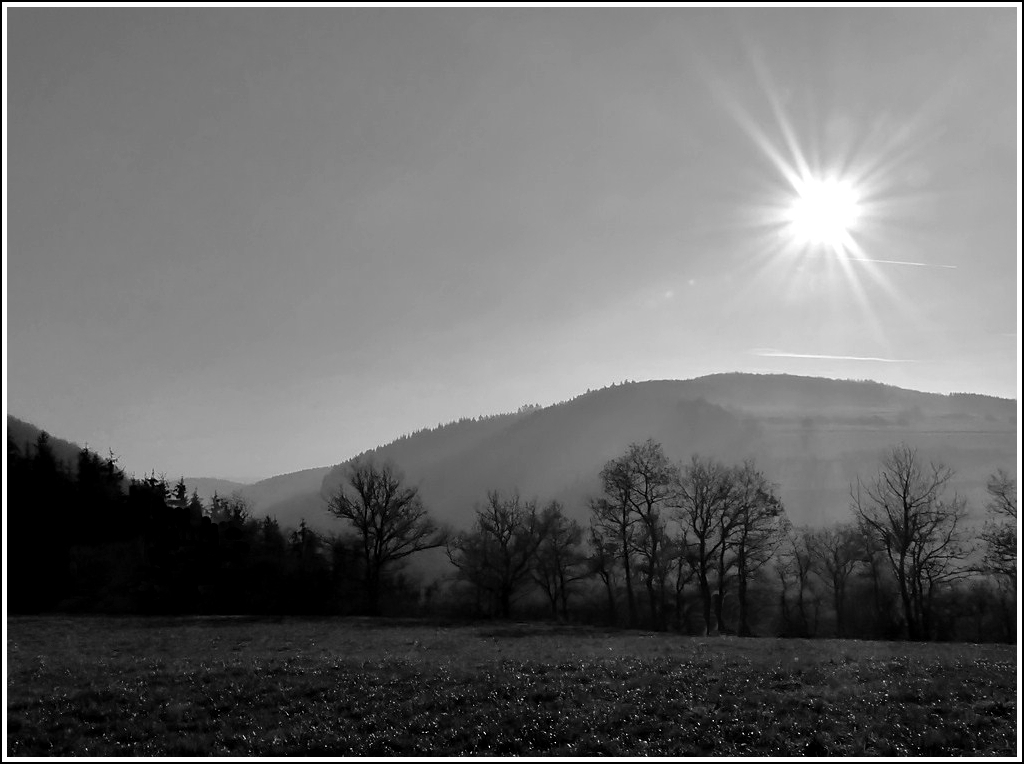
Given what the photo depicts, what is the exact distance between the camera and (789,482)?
293 feet

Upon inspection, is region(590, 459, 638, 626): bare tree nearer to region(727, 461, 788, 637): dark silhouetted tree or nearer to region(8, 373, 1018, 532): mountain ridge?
region(727, 461, 788, 637): dark silhouetted tree

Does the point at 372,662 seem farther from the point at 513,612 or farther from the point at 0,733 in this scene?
the point at 513,612

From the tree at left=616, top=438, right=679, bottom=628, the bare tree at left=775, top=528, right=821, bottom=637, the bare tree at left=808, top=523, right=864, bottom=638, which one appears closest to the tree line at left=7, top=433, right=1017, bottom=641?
the tree at left=616, top=438, right=679, bottom=628

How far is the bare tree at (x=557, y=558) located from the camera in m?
52.4

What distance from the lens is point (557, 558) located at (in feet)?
172

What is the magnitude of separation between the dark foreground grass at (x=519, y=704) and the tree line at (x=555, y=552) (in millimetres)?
22412

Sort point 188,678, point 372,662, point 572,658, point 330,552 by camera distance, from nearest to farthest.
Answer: point 188,678 → point 372,662 → point 572,658 → point 330,552

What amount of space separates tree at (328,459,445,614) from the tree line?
14cm

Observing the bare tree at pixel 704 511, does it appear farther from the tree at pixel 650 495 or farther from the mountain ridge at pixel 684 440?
the mountain ridge at pixel 684 440

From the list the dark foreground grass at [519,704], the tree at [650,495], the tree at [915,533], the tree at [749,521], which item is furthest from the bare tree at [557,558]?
the dark foreground grass at [519,704]

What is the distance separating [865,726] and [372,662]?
1200 centimetres

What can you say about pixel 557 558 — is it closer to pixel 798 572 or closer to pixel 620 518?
pixel 620 518

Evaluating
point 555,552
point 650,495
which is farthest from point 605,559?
point 650,495

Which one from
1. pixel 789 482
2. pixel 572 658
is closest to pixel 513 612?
pixel 572 658
